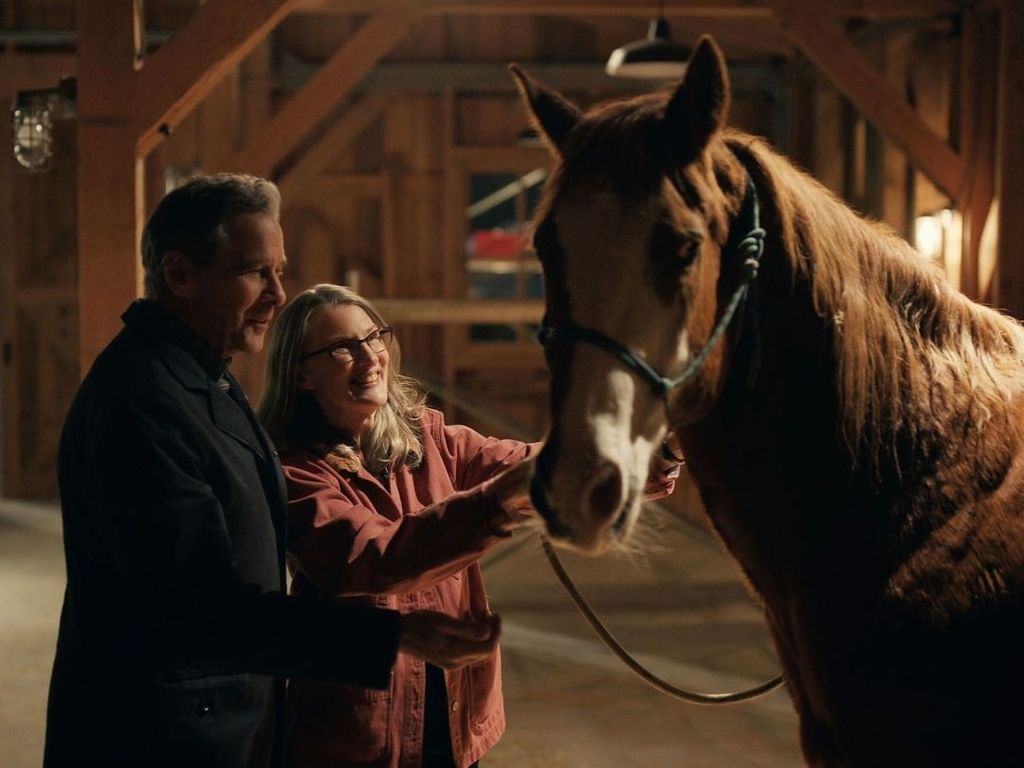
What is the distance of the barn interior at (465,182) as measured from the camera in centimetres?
376

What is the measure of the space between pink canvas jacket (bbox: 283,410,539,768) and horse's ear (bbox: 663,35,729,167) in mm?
586

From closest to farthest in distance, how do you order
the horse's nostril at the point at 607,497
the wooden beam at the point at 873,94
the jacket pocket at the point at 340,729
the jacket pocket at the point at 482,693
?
the horse's nostril at the point at 607,497 < the jacket pocket at the point at 340,729 < the jacket pocket at the point at 482,693 < the wooden beam at the point at 873,94

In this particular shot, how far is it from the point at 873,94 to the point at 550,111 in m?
4.43

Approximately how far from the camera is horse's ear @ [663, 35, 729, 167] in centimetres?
130

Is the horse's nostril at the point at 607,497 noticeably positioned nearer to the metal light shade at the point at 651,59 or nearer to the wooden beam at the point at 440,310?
the metal light shade at the point at 651,59

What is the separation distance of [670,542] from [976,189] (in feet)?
10.3

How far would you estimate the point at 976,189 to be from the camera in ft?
18.0

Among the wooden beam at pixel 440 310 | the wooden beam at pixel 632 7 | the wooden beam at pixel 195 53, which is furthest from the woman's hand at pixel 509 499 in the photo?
the wooden beam at pixel 440 310

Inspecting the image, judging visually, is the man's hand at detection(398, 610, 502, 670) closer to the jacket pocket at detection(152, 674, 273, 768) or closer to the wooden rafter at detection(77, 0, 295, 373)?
the jacket pocket at detection(152, 674, 273, 768)

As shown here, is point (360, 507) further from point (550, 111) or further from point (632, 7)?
point (632, 7)

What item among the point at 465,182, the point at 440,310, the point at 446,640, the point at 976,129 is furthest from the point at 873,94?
the point at 446,640

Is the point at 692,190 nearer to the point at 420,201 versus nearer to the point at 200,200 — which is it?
the point at 200,200

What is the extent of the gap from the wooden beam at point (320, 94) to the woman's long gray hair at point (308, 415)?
394 centimetres

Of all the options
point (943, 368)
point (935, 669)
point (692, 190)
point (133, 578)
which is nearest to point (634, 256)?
point (692, 190)
